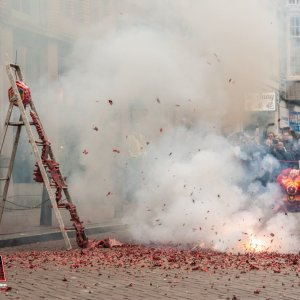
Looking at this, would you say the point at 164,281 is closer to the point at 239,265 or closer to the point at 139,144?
the point at 239,265

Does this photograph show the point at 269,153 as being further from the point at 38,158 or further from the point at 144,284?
the point at 144,284

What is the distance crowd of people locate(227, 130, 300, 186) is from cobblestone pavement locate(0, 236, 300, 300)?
3.60 metres

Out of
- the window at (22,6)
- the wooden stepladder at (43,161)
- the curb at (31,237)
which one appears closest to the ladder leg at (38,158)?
the wooden stepladder at (43,161)

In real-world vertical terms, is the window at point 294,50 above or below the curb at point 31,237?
above

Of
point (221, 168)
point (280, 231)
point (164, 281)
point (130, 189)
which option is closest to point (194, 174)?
point (221, 168)

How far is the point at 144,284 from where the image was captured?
17.2ft

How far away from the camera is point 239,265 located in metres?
6.11

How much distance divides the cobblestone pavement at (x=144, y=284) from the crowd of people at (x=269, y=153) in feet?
11.8

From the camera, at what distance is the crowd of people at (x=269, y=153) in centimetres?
975

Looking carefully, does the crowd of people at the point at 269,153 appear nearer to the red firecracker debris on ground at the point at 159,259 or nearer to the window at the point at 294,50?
the window at the point at 294,50

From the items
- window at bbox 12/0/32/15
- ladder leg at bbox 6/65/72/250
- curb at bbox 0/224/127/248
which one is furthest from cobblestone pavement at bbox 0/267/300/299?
window at bbox 12/0/32/15

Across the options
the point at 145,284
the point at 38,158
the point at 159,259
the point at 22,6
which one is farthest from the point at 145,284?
the point at 22,6

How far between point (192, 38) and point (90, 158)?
2215 millimetres

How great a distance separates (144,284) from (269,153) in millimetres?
6902
